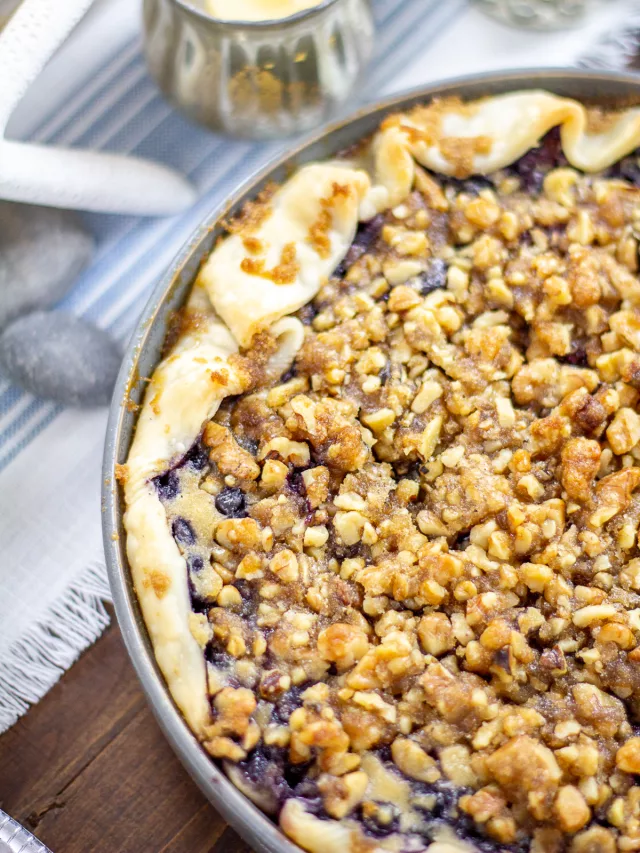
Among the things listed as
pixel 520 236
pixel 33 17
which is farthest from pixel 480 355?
pixel 33 17

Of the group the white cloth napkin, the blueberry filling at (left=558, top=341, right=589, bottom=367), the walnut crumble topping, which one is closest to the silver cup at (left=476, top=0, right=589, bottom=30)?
the white cloth napkin

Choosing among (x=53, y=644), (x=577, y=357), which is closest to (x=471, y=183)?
(x=577, y=357)

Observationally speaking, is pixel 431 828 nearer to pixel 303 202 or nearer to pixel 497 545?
pixel 497 545

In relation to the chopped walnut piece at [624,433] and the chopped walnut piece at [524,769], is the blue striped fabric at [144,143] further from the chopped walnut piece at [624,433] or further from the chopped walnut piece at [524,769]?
the chopped walnut piece at [524,769]

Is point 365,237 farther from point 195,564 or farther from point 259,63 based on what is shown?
point 195,564

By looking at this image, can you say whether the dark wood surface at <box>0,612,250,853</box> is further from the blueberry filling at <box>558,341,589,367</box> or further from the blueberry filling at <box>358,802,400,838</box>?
the blueberry filling at <box>558,341,589,367</box>

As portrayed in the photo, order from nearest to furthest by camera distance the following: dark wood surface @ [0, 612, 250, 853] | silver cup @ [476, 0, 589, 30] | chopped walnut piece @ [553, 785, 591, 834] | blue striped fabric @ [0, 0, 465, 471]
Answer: chopped walnut piece @ [553, 785, 591, 834] → dark wood surface @ [0, 612, 250, 853] → blue striped fabric @ [0, 0, 465, 471] → silver cup @ [476, 0, 589, 30]
